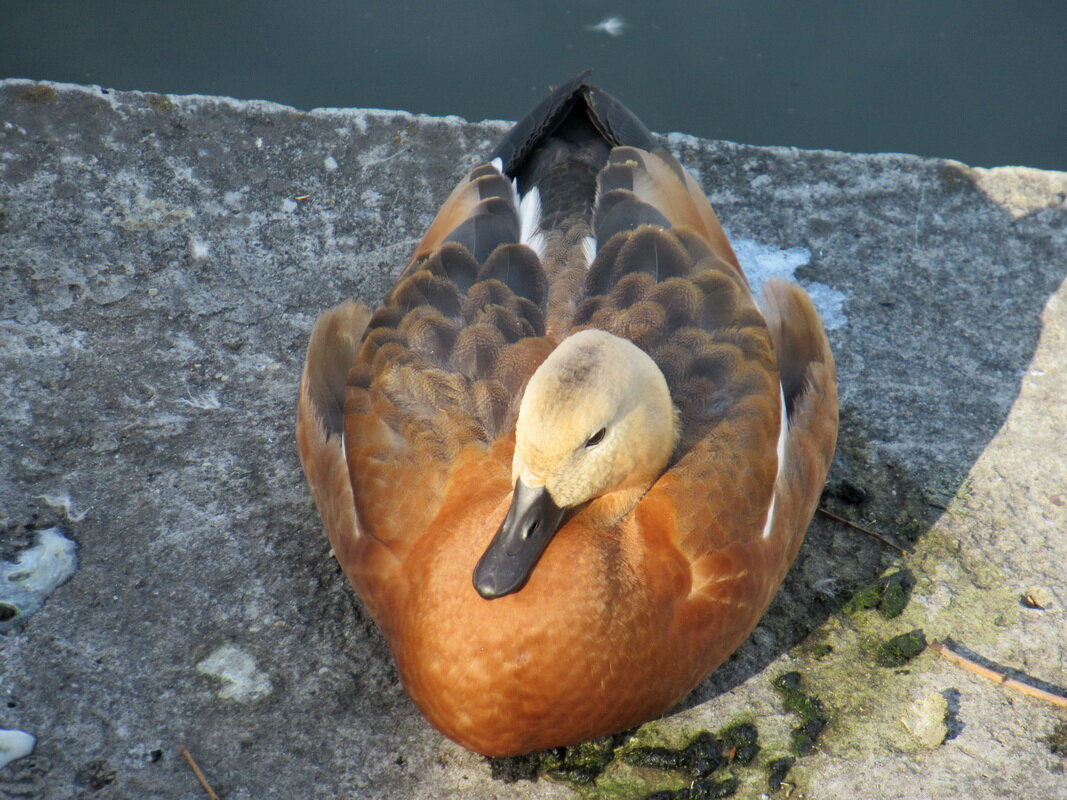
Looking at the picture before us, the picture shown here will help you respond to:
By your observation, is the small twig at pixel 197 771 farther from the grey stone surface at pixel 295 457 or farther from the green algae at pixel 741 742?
the green algae at pixel 741 742

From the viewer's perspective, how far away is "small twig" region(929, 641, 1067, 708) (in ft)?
9.23

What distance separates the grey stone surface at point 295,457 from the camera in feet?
8.71

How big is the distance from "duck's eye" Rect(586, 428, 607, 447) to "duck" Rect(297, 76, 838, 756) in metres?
0.01

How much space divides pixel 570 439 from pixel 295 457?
1.30 meters

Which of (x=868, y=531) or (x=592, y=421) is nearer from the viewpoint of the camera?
(x=592, y=421)

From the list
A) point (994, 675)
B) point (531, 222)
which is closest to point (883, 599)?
point (994, 675)

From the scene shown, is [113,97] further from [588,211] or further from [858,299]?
[858,299]

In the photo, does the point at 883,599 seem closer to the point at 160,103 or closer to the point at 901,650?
the point at 901,650

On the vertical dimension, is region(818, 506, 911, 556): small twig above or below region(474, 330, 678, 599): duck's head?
below

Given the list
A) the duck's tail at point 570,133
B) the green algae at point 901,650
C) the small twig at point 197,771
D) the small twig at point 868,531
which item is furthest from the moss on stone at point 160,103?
the green algae at point 901,650

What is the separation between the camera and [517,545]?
2.40m

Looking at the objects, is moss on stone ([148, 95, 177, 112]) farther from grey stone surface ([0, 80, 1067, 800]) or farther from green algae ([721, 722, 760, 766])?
green algae ([721, 722, 760, 766])

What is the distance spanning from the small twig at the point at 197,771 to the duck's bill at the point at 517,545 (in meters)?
0.77

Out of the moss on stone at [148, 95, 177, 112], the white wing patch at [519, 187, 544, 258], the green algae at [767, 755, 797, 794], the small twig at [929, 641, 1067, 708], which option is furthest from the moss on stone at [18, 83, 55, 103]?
the small twig at [929, 641, 1067, 708]
